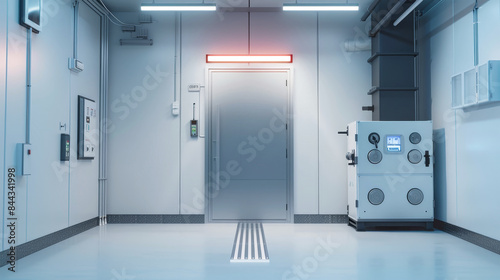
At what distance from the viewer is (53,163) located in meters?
5.21

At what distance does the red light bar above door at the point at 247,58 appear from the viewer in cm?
701

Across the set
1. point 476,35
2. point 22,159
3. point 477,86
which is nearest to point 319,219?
point 477,86

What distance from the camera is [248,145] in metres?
7.00

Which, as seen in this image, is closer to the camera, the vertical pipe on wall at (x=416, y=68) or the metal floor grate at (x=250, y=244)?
the metal floor grate at (x=250, y=244)

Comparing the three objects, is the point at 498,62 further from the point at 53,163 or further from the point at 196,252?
the point at 53,163

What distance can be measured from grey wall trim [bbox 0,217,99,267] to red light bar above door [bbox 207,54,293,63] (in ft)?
10.4

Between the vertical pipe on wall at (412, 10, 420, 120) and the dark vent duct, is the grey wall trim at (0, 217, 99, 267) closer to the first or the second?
the dark vent duct

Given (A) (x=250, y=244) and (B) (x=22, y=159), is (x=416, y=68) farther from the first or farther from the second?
(B) (x=22, y=159)

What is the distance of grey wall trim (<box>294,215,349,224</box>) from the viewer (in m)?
6.94

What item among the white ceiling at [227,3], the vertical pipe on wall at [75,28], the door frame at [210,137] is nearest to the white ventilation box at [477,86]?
the white ceiling at [227,3]

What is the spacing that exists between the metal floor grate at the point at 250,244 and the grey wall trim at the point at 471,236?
2556 millimetres

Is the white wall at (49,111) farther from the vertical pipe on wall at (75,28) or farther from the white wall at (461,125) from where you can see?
the white wall at (461,125)

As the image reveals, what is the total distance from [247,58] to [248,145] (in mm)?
1415

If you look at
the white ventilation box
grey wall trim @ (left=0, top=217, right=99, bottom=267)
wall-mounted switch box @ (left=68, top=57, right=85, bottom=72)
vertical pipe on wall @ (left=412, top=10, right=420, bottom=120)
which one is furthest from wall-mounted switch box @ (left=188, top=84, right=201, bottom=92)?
the white ventilation box
